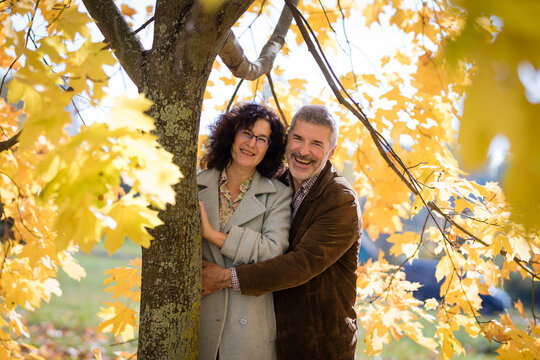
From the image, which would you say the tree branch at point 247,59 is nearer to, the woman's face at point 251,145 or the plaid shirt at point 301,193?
the woman's face at point 251,145

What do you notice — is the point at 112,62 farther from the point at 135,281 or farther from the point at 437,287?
the point at 437,287

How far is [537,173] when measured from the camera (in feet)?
1.66

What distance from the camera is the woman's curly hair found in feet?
7.39

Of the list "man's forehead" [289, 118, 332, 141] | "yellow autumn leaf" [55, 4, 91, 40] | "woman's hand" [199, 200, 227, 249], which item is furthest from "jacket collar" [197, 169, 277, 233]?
"yellow autumn leaf" [55, 4, 91, 40]

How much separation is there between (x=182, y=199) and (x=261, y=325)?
812mm

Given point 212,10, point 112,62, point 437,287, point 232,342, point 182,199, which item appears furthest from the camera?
point 437,287

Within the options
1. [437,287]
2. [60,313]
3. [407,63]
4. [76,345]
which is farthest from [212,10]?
[437,287]

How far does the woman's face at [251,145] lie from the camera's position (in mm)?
2170

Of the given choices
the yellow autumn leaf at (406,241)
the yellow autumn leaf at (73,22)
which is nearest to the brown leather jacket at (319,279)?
the yellow autumn leaf at (406,241)

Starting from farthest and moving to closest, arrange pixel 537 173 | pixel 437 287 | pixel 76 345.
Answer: pixel 437 287
pixel 76 345
pixel 537 173

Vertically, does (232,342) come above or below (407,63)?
below

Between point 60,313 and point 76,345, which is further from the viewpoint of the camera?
point 60,313

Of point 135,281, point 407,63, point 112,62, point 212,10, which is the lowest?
point 135,281

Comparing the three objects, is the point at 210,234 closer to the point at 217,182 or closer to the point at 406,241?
the point at 217,182
